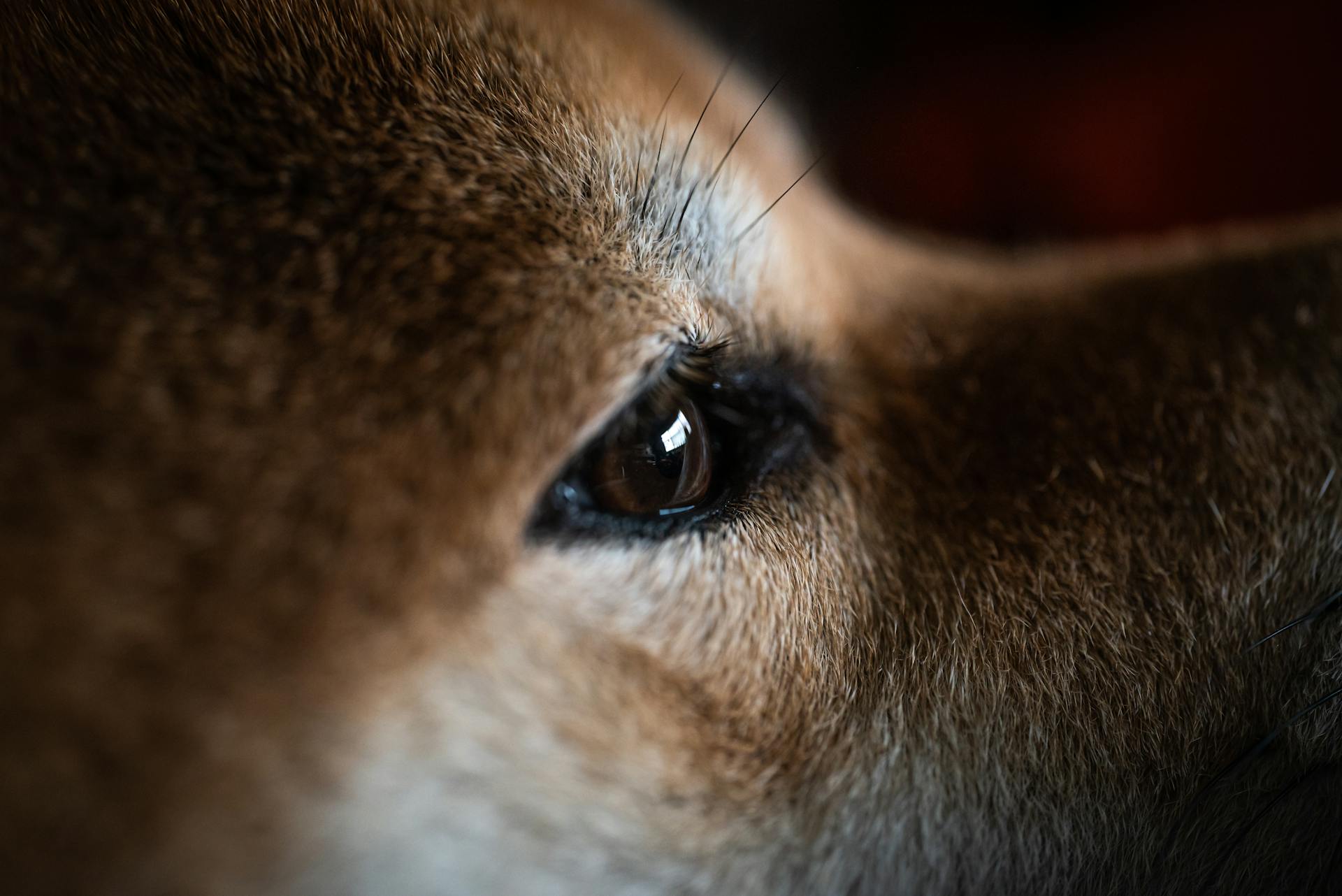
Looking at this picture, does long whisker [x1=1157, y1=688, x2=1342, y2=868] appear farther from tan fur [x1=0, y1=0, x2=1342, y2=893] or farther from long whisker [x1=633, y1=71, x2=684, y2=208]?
long whisker [x1=633, y1=71, x2=684, y2=208]

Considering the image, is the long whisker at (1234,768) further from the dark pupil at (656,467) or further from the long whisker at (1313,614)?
the dark pupil at (656,467)

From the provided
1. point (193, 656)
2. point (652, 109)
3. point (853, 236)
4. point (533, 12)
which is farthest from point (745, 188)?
point (193, 656)

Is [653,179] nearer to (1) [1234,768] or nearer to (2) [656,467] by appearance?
(2) [656,467]


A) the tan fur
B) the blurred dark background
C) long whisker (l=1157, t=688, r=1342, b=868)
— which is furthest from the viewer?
Result: the blurred dark background

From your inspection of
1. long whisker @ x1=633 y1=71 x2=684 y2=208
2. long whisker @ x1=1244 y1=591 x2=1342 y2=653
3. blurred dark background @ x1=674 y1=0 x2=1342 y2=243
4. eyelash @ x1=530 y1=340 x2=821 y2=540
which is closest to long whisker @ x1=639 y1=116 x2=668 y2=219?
long whisker @ x1=633 y1=71 x2=684 y2=208

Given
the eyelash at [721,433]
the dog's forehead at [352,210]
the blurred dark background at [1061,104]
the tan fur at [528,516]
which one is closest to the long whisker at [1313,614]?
the tan fur at [528,516]

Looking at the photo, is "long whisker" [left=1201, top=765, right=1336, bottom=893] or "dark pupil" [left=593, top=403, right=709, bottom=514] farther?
"long whisker" [left=1201, top=765, right=1336, bottom=893]

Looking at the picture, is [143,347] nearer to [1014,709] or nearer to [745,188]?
[745,188]

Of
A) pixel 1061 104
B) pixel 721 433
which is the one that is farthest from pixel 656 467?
pixel 1061 104
